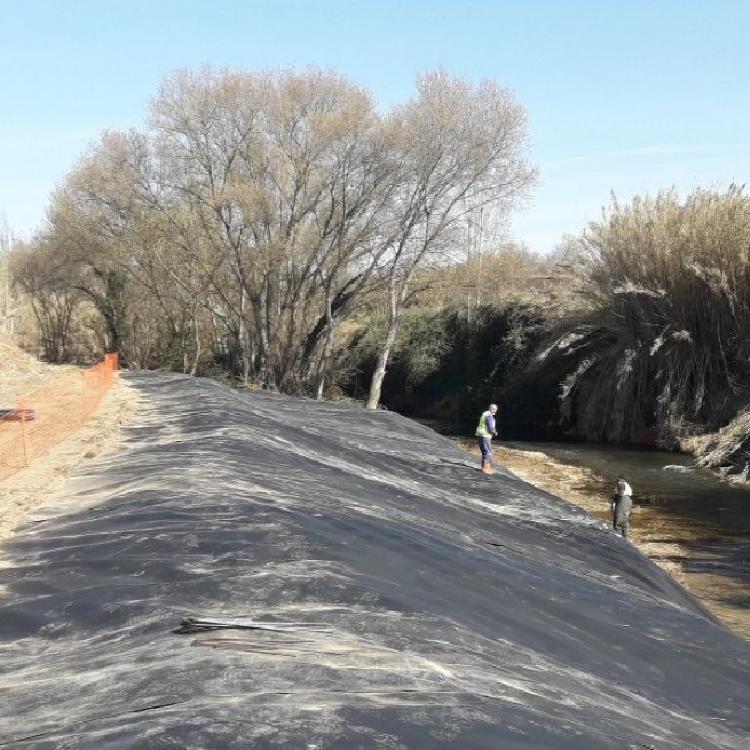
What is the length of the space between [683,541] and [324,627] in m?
10.6

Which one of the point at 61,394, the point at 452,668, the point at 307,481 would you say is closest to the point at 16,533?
the point at 307,481

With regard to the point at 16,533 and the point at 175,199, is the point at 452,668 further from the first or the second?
the point at 175,199

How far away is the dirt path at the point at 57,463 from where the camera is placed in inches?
255

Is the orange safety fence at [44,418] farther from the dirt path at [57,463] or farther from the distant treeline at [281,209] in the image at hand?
the distant treeline at [281,209]

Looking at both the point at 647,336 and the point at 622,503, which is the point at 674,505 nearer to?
the point at 622,503

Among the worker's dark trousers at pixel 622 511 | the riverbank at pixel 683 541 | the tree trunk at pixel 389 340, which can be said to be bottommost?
the riverbank at pixel 683 541

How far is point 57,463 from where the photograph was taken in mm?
8461

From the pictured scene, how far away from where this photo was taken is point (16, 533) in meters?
5.84

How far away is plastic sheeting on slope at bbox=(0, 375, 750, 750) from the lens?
9.26 ft

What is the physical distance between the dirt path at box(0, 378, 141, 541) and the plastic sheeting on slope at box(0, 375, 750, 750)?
10.4 inches

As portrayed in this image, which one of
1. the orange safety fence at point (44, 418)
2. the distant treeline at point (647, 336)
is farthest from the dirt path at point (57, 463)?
the distant treeline at point (647, 336)

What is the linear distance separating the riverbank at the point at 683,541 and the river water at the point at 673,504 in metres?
0.01

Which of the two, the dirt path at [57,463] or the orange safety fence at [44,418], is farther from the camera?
the orange safety fence at [44,418]

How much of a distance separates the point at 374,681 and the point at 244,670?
0.50 m
